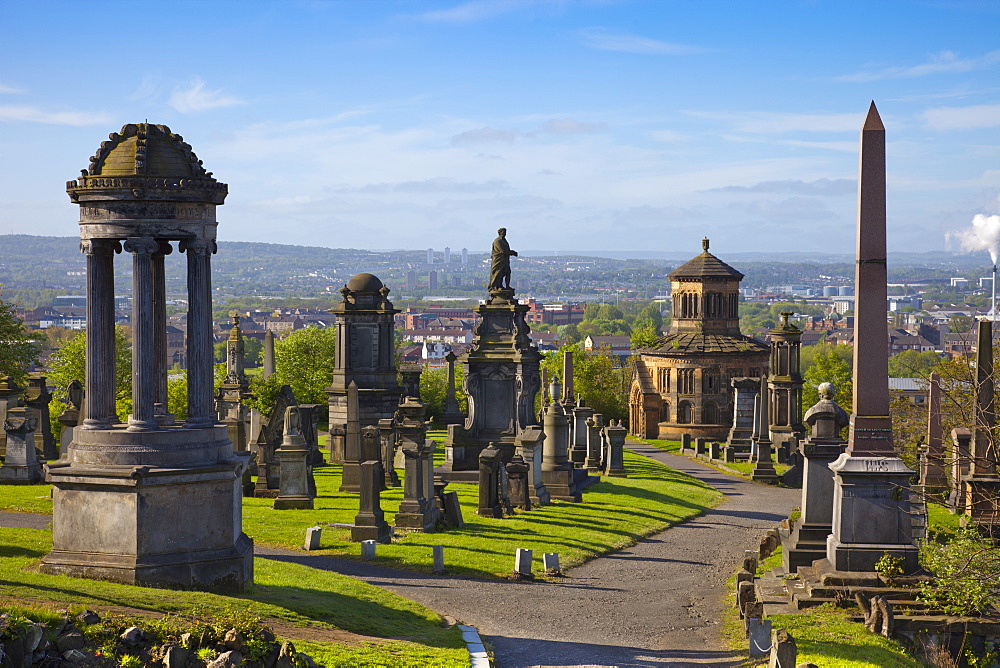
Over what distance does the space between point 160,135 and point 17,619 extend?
6.39 m

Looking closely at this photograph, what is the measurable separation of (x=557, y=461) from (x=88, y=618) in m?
18.2

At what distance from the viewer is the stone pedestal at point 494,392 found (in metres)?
31.2

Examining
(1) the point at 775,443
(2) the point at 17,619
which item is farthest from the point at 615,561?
(1) the point at 775,443

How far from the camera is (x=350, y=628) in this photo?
1363 centimetres

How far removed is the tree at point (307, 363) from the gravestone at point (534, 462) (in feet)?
85.8

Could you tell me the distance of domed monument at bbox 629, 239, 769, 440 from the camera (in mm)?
57281

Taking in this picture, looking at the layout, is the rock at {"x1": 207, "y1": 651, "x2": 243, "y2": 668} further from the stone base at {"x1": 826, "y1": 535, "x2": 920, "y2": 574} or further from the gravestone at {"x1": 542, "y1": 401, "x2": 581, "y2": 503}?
the gravestone at {"x1": 542, "y1": 401, "x2": 581, "y2": 503}

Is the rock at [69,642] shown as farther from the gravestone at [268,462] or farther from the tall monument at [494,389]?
the tall monument at [494,389]

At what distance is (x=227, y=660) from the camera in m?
10.6

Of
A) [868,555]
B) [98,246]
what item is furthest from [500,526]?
[98,246]

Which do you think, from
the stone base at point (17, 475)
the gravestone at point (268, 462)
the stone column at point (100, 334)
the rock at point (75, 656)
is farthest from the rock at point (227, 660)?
the stone base at point (17, 475)

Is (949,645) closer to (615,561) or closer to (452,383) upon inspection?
(615,561)

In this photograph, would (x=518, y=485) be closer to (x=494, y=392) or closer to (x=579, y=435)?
(x=494, y=392)

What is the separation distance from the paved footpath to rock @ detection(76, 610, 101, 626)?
15.9ft
